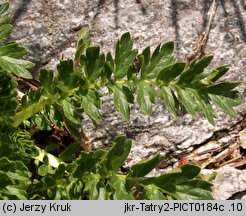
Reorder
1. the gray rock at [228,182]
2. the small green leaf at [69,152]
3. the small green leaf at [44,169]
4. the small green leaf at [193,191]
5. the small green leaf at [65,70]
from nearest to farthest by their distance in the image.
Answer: the small green leaf at [193,191] → the small green leaf at [65,70] → the small green leaf at [44,169] → the small green leaf at [69,152] → the gray rock at [228,182]

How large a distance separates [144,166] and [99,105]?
0.35m

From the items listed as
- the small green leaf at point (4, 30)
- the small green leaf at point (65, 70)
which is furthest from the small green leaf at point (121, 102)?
the small green leaf at point (4, 30)

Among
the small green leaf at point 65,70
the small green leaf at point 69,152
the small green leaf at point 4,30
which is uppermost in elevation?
the small green leaf at point 4,30

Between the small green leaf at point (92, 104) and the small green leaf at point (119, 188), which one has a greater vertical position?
the small green leaf at point (92, 104)

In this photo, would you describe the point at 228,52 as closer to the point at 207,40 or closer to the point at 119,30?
the point at 207,40

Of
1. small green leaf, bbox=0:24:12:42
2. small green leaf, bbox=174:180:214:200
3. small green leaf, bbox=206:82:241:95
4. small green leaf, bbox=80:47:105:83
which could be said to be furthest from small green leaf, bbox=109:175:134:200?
small green leaf, bbox=0:24:12:42

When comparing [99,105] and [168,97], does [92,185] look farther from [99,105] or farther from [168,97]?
[168,97]

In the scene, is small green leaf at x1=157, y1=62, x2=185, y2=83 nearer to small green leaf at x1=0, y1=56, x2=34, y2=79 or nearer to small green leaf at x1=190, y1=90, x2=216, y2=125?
small green leaf at x1=190, y1=90, x2=216, y2=125

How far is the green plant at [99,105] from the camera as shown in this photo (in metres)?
2.47

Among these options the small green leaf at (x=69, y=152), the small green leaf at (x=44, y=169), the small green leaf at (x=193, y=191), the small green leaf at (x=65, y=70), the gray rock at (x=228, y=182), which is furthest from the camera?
the gray rock at (x=228, y=182)

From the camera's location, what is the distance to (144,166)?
249cm

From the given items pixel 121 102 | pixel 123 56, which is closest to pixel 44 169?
pixel 121 102

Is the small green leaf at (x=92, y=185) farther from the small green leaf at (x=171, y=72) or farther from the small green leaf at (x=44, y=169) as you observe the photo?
the small green leaf at (x=171, y=72)

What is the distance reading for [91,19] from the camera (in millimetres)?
3330
